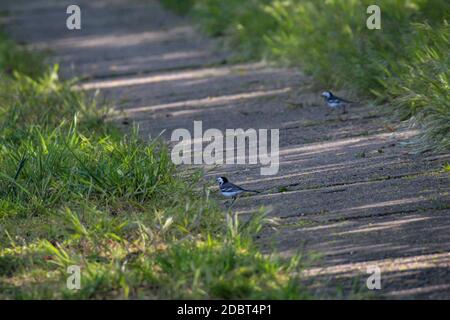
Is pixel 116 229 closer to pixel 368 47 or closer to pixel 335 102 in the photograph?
pixel 335 102

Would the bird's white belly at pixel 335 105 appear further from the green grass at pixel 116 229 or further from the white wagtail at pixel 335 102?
the green grass at pixel 116 229

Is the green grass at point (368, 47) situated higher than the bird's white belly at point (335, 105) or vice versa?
the green grass at point (368, 47)

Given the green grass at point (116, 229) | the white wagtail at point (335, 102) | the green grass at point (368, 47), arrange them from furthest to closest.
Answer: the white wagtail at point (335, 102), the green grass at point (368, 47), the green grass at point (116, 229)

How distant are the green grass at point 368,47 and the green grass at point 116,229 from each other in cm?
204

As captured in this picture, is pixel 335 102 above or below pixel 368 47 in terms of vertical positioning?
below

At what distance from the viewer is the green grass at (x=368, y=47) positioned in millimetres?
7395

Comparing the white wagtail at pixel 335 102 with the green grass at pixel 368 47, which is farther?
the white wagtail at pixel 335 102

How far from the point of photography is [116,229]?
530 cm

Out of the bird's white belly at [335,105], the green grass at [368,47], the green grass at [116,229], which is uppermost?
the green grass at [368,47]

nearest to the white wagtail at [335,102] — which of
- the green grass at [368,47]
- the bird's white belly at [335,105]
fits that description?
the bird's white belly at [335,105]

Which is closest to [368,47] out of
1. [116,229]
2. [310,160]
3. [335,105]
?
[335,105]

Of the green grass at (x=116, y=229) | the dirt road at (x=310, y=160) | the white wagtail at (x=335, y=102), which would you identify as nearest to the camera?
the green grass at (x=116, y=229)

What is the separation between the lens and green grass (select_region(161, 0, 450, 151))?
739cm

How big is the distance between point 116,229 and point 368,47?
14.7ft
